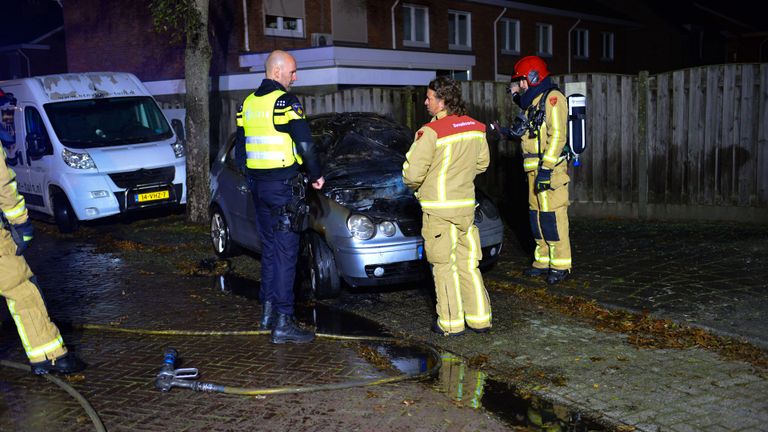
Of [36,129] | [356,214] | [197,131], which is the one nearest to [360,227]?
[356,214]

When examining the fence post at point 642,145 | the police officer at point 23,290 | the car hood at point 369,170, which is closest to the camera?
the police officer at point 23,290

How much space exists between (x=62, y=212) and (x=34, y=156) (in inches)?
41.1

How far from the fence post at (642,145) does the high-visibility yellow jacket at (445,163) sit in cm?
574

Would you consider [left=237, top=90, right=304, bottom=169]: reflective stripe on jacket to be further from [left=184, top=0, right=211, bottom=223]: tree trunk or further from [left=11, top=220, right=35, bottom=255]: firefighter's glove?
[left=184, top=0, right=211, bottom=223]: tree trunk

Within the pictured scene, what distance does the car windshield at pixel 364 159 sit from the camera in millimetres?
7652

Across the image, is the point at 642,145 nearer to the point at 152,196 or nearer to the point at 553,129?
the point at 553,129

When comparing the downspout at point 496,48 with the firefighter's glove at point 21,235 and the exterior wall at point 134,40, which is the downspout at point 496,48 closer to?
the exterior wall at point 134,40

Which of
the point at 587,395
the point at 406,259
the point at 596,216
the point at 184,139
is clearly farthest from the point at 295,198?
the point at 184,139

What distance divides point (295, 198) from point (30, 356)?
7.19 ft

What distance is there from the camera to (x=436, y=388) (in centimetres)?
512

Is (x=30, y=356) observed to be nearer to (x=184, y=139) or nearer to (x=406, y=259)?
(x=406, y=259)

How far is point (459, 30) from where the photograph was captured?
30562 millimetres

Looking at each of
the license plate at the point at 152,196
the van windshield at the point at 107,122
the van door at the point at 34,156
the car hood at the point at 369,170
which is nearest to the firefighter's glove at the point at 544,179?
the car hood at the point at 369,170

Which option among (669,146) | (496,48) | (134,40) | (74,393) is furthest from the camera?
(496,48)
